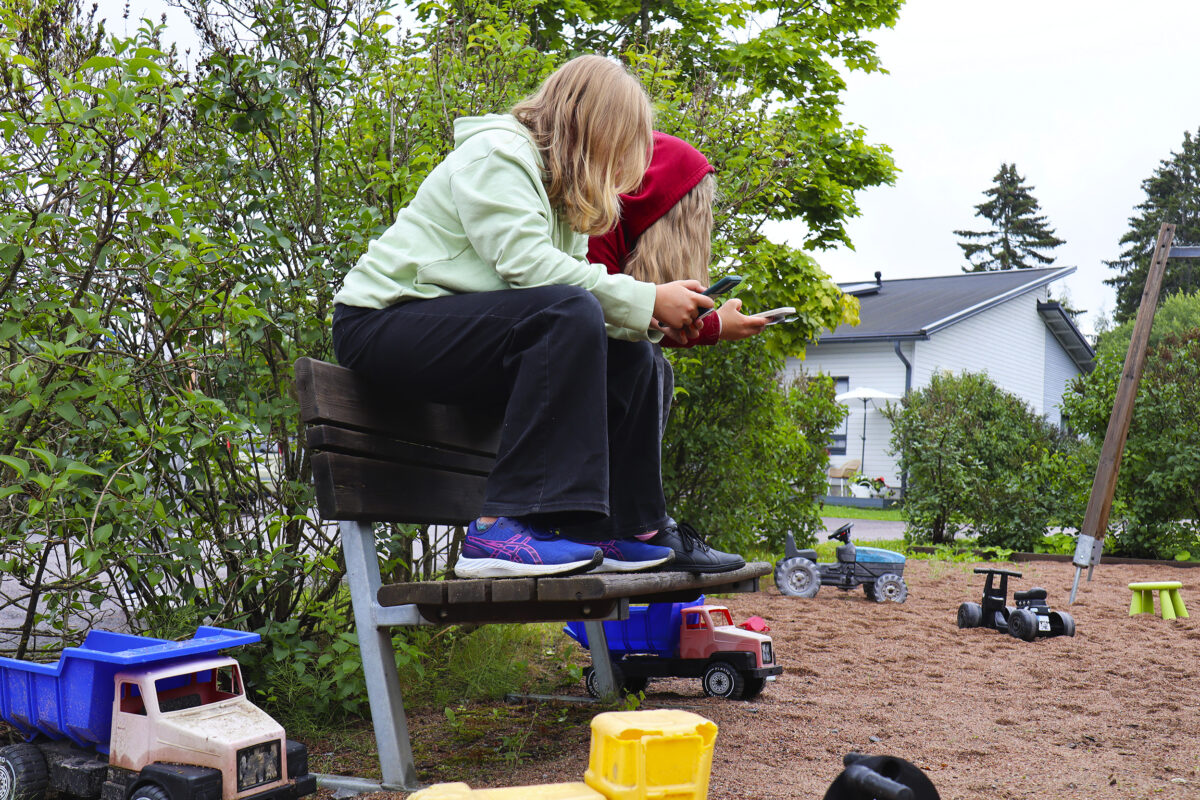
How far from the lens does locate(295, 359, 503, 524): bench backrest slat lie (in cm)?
227

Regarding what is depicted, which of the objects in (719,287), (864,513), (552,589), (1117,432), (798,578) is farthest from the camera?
(864,513)

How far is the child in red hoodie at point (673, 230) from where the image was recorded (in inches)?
107

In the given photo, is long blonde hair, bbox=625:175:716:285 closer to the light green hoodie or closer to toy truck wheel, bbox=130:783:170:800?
the light green hoodie

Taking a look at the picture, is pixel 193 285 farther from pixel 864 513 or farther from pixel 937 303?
pixel 937 303

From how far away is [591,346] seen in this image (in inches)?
81.0

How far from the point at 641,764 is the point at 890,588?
5.24 meters

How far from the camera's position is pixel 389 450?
101 inches

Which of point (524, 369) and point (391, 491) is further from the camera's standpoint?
point (391, 491)

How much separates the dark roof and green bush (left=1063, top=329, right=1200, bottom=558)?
543 inches

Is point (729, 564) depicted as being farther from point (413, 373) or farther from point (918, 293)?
point (918, 293)

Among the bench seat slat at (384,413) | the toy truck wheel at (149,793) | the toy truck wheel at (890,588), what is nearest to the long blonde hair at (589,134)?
the bench seat slat at (384,413)

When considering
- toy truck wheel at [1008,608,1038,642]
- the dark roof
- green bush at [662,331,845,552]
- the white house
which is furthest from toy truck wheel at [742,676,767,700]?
the dark roof

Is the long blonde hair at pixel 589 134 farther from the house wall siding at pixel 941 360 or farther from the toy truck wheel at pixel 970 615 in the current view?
the house wall siding at pixel 941 360

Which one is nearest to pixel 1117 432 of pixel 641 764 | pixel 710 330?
Answer: pixel 710 330
